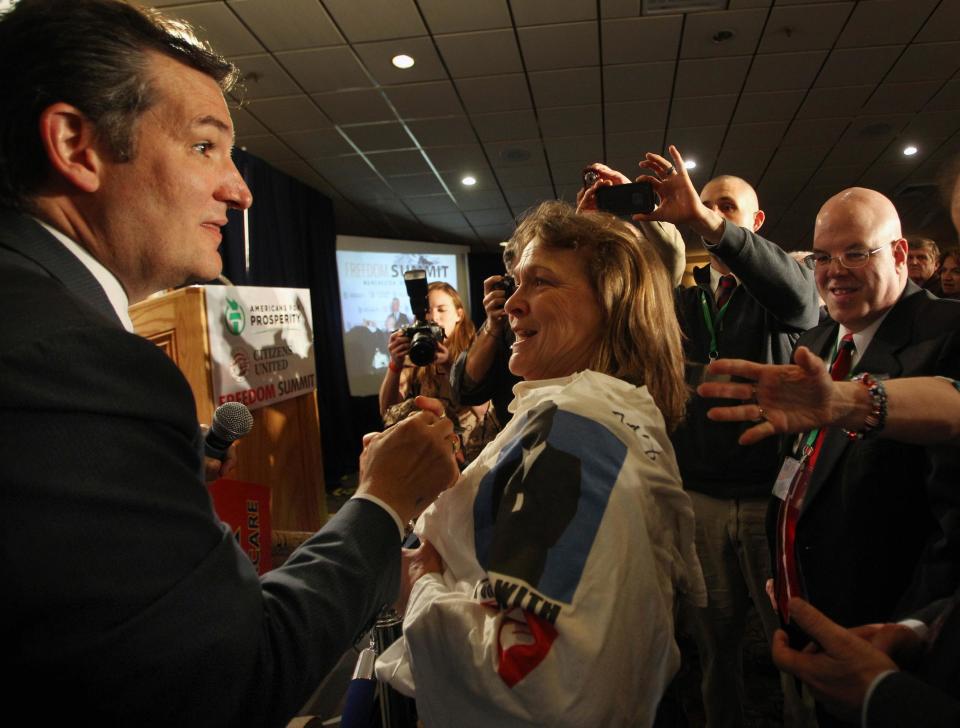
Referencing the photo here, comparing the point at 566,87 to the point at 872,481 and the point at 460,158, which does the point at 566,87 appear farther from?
the point at 872,481

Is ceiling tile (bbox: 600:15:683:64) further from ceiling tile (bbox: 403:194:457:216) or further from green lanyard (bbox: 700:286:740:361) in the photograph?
ceiling tile (bbox: 403:194:457:216)

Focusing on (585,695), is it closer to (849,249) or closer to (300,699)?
(300,699)

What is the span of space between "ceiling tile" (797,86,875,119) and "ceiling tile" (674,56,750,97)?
0.76 m

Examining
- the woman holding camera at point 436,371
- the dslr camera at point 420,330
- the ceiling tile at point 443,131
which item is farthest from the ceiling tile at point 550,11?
the dslr camera at point 420,330

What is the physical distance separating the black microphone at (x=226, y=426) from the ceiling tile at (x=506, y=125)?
4507 millimetres

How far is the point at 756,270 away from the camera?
5.76ft

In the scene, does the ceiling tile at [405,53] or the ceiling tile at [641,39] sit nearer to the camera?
the ceiling tile at [641,39]

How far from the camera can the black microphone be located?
4.19ft

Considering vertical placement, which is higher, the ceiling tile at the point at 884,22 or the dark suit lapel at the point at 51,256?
the ceiling tile at the point at 884,22

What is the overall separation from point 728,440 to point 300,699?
1666 mm

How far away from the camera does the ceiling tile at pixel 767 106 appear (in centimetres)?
492

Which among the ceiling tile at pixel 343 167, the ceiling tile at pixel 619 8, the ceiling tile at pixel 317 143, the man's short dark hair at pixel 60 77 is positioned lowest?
the man's short dark hair at pixel 60 77

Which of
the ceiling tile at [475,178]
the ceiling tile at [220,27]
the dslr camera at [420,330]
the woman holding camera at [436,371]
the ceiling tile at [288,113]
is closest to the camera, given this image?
the dslr camera at [420,330]

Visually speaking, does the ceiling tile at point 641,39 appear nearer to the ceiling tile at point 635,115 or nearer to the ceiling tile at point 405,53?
the ceiling tile at point 635,115
